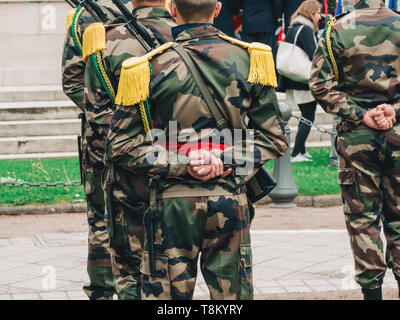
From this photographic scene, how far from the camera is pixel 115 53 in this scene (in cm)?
471

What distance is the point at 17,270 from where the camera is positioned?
22.6 ft

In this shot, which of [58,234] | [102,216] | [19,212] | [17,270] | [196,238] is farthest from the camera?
[19,212]

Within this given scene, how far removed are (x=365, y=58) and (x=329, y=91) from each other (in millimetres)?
356

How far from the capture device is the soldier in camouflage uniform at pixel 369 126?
5469 millimetres

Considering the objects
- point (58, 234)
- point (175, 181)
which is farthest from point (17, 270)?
point (175, 181)

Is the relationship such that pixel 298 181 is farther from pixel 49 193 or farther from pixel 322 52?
pixel 322 52

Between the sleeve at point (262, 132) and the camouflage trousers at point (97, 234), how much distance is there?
5.60 ft

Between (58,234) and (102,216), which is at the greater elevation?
(102,216)

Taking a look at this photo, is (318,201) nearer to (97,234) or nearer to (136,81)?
(97,234)

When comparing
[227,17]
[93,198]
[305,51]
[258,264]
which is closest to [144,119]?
[93,198]

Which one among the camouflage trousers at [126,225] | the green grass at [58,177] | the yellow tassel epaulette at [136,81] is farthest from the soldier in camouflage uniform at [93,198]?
the green grass at [58,177]

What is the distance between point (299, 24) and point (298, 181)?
218 centimetres

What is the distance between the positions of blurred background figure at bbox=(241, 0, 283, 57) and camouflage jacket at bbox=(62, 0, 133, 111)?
8.60 metres

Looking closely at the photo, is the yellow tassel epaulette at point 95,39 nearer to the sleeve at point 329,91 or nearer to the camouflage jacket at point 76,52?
the camouflage jacket at point 76,52
